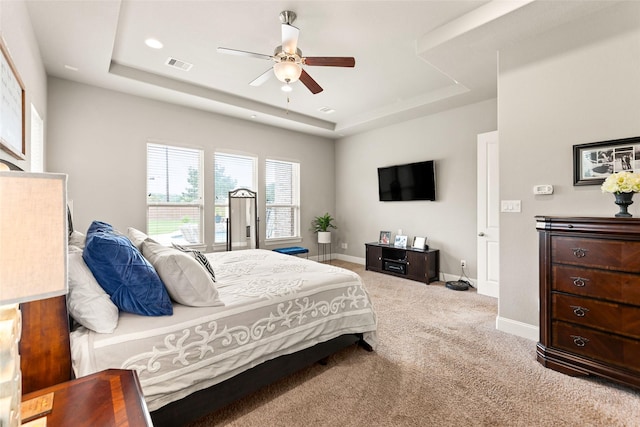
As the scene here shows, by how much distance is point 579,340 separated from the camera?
2.12 m

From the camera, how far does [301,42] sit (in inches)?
122

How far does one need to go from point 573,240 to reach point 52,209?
289 cm

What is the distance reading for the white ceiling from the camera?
2.50m

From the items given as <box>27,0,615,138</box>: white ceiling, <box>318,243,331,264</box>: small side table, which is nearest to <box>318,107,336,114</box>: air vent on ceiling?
<box>27,0,615,138</box>: white ceiling

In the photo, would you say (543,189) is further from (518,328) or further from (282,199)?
(282,199)

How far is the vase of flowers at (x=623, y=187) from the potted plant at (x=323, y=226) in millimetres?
4664

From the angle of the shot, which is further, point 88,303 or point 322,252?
point 322,252

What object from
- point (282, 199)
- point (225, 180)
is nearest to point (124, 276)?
point (225, 180)

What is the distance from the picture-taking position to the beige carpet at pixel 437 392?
5.65 feet

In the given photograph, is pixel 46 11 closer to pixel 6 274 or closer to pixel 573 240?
pixel 6 274

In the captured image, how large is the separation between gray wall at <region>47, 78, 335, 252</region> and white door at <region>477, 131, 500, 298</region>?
155 inches

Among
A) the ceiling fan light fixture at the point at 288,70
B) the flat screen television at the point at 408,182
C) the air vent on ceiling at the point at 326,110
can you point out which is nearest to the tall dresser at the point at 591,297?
the ceiling fan light fixture at the point at 288,70

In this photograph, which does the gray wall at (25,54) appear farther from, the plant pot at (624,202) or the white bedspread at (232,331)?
the plant pot at (624,202)

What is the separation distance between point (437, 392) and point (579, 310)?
1.22 metres
